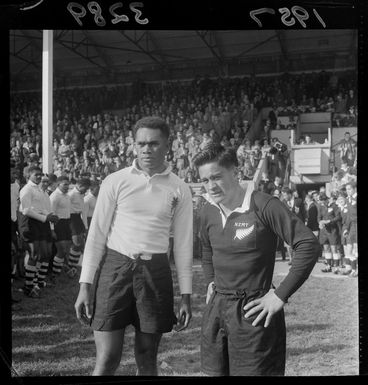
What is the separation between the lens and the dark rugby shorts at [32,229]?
3666mm

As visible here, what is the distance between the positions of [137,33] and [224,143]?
91 centimetres

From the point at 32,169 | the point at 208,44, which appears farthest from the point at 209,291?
the point at 208,44

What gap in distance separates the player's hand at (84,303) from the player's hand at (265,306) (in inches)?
39.7

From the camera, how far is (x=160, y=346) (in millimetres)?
3643

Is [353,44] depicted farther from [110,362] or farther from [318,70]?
[110,362]

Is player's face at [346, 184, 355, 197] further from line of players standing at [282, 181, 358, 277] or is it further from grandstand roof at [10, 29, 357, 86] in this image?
grandstand roof at [10, 29, 357, 86]

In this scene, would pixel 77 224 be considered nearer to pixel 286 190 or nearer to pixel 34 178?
pixel 34 178

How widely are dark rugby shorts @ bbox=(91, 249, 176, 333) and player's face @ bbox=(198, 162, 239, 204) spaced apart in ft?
1.71

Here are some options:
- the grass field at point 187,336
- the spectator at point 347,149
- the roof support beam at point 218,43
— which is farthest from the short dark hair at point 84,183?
the spectator at point 347,149

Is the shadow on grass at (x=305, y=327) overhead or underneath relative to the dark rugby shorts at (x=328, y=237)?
underneath

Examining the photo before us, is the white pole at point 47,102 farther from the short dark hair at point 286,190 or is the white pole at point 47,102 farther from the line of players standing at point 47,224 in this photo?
the short dark hair at point 286,190

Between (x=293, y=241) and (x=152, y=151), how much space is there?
1063 millimetres

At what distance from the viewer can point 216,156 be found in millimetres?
3621
